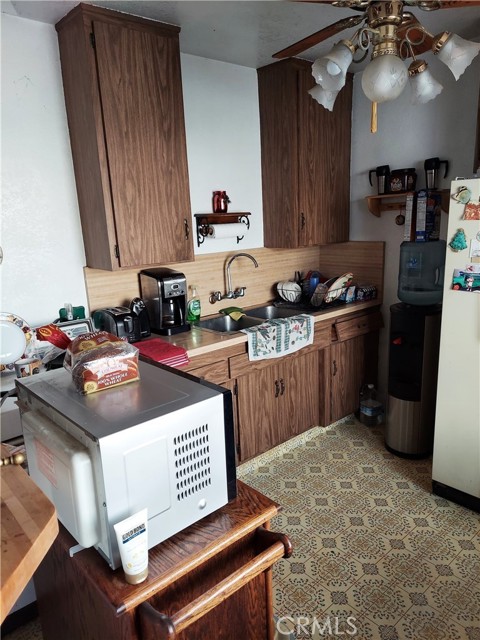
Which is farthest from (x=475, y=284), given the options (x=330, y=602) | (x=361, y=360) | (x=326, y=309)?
(x=330, y=602)

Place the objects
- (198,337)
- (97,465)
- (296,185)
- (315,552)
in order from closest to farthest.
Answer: (97,465), (315,552), (198,337), (296,185)

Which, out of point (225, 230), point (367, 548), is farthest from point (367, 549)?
point (225, 230)

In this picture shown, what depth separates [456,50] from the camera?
4.14ft

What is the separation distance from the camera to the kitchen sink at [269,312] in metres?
3.11

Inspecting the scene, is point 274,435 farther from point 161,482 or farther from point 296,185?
point 161,482

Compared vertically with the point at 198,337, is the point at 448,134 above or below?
above

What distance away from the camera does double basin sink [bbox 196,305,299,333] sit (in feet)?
Result: 9.36

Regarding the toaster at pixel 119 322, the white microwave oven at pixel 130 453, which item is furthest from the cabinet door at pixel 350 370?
the white microwave oven at pixel 130 453

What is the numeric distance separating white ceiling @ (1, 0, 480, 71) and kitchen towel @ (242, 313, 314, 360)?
156 cm

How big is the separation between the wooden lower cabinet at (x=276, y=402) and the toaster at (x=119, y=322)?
664mm

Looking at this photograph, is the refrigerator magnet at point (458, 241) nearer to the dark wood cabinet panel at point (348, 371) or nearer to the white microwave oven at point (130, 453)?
the dark wood cabinet panel at point (348, 371)

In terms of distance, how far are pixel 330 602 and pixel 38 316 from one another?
1.86m

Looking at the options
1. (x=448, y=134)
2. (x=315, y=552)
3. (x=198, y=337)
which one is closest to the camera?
(x=315, y=552)

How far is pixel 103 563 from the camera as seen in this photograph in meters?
0.87
